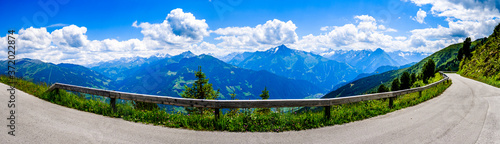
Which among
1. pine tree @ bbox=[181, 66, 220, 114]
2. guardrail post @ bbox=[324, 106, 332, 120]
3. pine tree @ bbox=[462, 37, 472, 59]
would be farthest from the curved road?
pine tree @ bbox=[462, 37, 472, 59]

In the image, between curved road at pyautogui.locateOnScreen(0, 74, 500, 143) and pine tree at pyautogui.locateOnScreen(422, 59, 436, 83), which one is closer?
curved road at pyautogui.locateOnScreen(0, 74, 500, 143)

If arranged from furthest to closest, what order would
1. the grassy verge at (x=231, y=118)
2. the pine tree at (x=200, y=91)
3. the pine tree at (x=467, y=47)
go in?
1. the pine tree at (x=467, y=47)
2. the pine tree at (x=200, y=91)
3. the grassy verge at (x=231, y=118)

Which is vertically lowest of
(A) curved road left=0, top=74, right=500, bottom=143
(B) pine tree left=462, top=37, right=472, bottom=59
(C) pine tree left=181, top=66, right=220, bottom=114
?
(C) pine tree left=181, top=66, right=220, bottom=114

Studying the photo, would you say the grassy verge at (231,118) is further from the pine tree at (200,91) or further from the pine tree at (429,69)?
the pine tree at (429,69)

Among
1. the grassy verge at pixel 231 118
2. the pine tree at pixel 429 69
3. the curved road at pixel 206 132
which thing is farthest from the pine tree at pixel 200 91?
the pine tree at pixel 429 69

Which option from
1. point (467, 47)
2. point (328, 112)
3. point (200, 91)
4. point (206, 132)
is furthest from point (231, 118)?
point (467, 47)

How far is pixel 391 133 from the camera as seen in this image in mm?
6430

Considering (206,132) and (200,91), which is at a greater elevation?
(206,132)

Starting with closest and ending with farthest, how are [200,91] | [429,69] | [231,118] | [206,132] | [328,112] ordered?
[206,132]
[231,118]
[328,112]
[200,91]
[429,69]

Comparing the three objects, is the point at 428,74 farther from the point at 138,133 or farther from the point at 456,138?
the point at 138,133

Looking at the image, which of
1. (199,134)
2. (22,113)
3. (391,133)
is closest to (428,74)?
(391,133)

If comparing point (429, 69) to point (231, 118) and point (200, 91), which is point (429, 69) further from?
point (231, 118)

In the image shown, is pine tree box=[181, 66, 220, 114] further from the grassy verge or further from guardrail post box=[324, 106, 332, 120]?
guardrail post box=[324, 106, 332, 120]

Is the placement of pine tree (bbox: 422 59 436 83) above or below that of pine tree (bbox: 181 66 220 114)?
above
